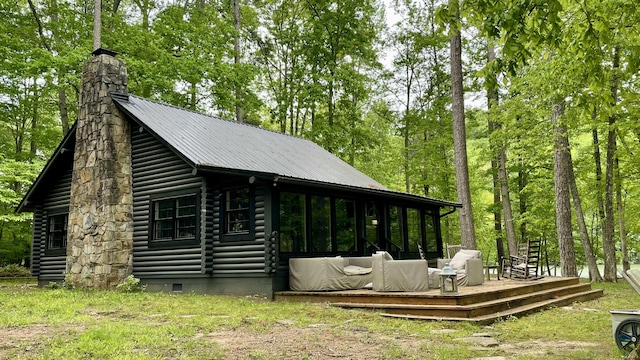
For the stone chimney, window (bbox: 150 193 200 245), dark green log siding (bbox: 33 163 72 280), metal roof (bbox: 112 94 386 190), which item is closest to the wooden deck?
metal roof (bbox: 112 94 386 190)

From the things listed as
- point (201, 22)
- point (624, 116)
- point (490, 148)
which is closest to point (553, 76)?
point (624, 116)

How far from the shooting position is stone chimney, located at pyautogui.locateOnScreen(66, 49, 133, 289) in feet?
41.1

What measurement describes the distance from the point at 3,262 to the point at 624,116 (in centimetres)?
2384

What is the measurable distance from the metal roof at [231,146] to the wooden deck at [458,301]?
110 inches

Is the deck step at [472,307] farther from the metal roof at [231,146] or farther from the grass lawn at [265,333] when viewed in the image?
the metal roof at [231,146]

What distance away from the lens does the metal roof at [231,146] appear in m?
11.4

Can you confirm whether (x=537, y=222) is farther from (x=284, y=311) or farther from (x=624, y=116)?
(x=284, y=311)

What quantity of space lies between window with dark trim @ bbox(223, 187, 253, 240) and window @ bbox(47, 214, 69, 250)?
6.65 meters

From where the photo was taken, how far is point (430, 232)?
1748 centimetres

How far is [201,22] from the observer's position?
21.9 m

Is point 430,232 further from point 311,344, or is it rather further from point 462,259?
point 311,344

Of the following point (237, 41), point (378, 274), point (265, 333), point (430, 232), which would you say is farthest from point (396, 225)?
point (237, 41)

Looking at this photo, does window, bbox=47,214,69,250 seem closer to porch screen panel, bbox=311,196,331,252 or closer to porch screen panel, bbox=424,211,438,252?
porch screen panel, bbox=311,196,331,252

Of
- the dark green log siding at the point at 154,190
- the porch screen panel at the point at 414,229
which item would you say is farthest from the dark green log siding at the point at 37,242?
the porch screen panel at the point at 414,229
